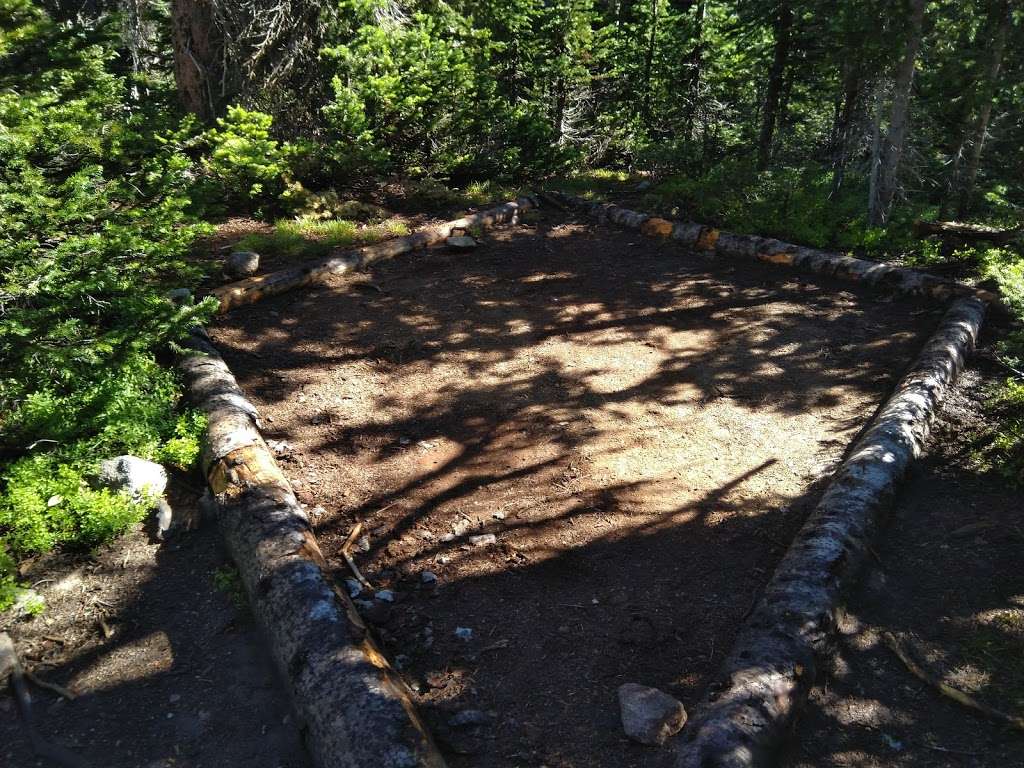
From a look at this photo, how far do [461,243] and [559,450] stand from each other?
231 inches

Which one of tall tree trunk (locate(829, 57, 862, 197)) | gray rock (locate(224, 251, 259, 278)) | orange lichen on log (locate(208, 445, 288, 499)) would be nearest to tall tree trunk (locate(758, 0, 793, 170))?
tall tree trunk (locate(829, 57, 862, 197))

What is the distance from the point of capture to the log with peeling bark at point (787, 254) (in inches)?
A: 358

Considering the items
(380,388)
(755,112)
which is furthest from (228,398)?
(755,112)

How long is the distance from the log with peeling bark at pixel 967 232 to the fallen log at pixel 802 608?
538cm

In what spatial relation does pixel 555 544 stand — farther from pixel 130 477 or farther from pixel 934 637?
pixel 130 477

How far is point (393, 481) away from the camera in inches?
221

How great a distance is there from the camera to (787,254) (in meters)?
10.5

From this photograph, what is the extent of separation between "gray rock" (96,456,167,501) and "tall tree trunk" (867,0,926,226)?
1181 centimetres

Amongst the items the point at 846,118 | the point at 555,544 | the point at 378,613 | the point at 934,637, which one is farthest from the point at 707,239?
the point at 378,613

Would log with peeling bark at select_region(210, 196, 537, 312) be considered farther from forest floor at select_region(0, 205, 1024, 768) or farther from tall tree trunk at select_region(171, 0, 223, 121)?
tall tree trunk at select_region(171, 0, 223, 121)

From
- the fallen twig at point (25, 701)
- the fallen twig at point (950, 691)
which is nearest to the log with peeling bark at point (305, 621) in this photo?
the fallen twig at point (25, 701)

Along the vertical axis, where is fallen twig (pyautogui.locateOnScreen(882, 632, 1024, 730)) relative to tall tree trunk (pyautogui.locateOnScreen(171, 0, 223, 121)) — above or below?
below

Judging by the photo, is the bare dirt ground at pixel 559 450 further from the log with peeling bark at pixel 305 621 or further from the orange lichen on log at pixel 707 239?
the orange lichen on log at pixel 707 239

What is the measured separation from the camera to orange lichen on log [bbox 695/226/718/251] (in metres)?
11.2
